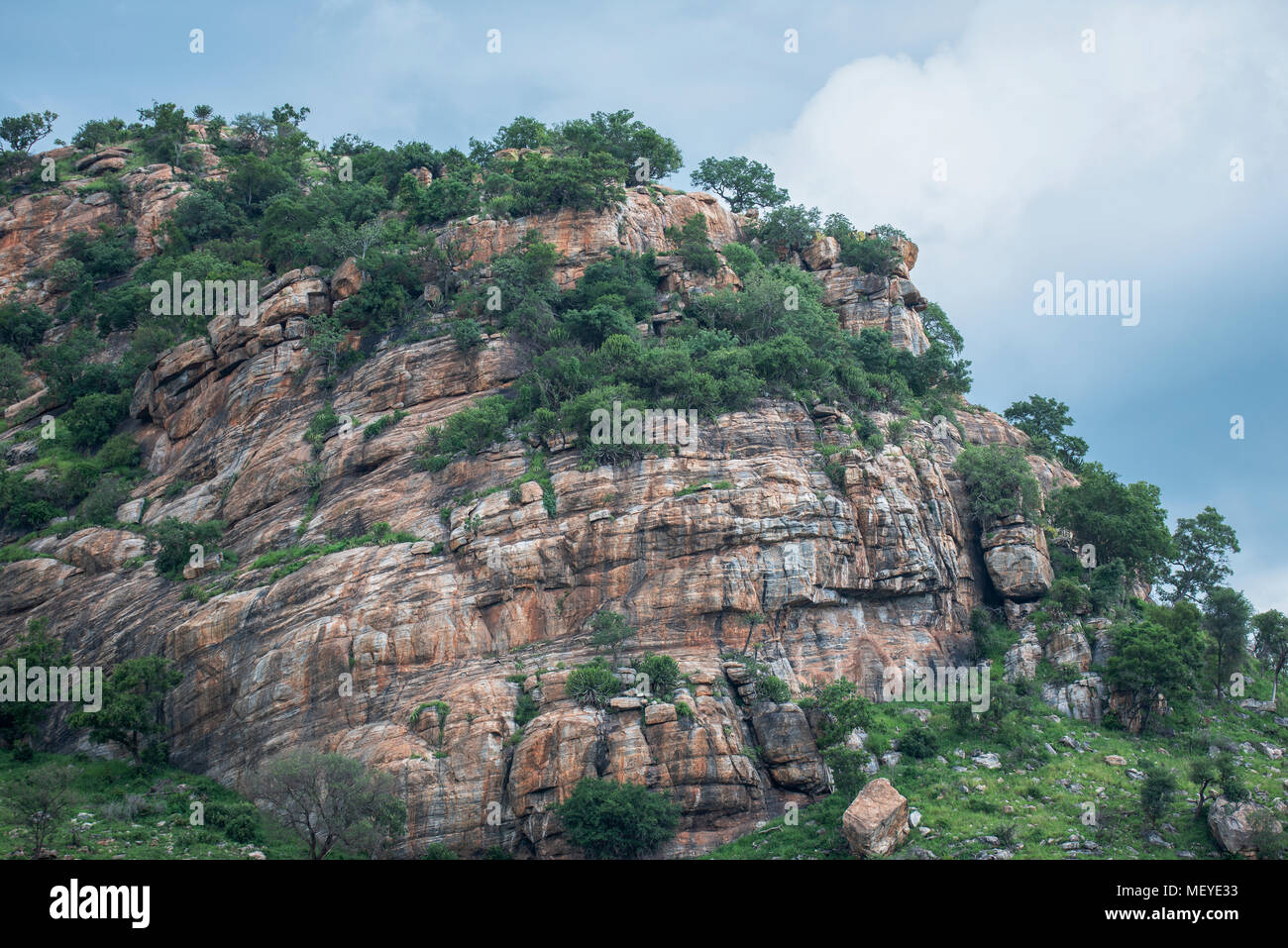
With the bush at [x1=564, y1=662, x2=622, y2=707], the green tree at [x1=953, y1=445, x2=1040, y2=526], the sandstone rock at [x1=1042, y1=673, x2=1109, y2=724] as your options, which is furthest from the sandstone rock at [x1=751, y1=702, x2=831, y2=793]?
the green tree at [x1=953, y1=445, x2=1040, y2=526]

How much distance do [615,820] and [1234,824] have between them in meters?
19.6

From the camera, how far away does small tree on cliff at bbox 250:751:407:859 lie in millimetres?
31031

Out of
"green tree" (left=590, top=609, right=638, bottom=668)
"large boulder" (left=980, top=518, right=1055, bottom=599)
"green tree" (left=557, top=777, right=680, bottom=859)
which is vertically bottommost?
"green tree" (left=557, top=777, right=680, bottom=859)

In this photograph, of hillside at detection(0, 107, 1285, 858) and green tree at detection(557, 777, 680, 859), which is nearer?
green tree at detection(557, 777, 680, 859)

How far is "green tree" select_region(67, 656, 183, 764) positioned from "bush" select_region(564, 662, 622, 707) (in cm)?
1637

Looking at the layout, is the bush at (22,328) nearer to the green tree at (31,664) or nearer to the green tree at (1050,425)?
the green tree at (31,664)

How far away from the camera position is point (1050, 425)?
6259 centimetres

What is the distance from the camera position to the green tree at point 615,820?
31812 millimetres

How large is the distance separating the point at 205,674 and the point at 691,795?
20531 millimetres

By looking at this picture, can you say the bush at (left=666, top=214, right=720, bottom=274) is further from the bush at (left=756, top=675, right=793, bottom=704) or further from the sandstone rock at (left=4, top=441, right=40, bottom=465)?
the sandstone rock at (left=4, top=441, right=40, bottom=465)

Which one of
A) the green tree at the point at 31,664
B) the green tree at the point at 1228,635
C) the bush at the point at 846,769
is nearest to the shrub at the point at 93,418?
the green tree at the point at 31,664

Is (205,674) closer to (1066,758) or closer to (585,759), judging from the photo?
(585,759)

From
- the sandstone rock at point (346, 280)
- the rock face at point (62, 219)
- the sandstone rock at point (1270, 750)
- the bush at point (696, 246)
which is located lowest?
the sandstone rock at point (1270, 750)

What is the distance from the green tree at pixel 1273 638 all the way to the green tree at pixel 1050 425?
63.1 ft
